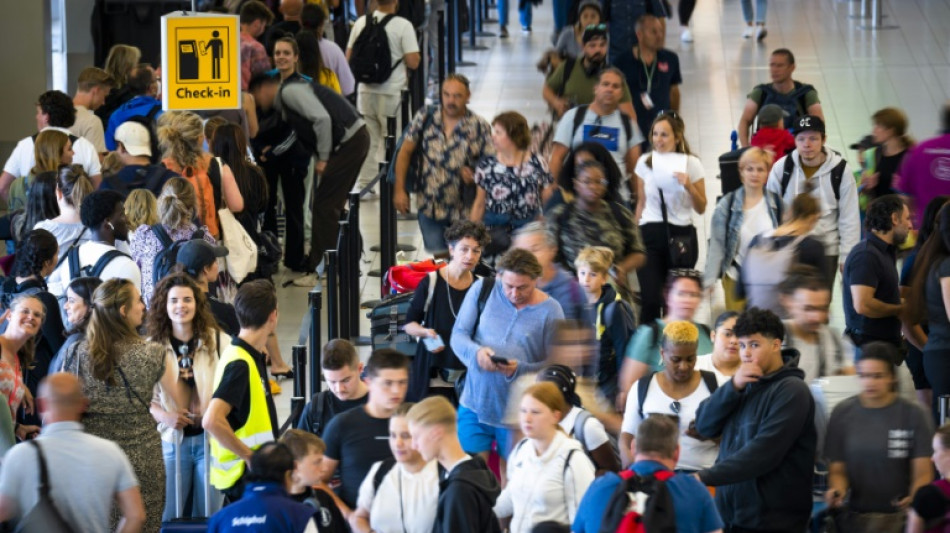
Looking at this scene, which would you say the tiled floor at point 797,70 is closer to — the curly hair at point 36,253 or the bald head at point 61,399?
the curly hair at point 36,253

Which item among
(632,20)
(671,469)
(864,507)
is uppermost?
(632,20)

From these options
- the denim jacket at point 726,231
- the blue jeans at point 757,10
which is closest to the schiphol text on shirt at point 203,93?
Result: the denim jacket at point 726,231

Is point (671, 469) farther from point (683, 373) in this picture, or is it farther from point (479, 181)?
point (479, 181)

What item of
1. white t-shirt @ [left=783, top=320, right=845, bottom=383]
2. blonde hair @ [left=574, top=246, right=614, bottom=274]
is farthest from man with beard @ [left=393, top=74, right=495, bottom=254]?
white t-shirt @ [left=783, top=320, right=845, bottom=383]

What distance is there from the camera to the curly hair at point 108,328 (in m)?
7.52


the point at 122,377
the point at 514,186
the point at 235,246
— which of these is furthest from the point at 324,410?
the point at 514,186

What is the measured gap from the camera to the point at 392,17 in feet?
51.2

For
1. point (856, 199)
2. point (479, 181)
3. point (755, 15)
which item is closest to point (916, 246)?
point (856, 199)

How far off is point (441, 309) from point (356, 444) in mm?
2026

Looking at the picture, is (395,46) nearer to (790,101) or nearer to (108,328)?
(790,101)

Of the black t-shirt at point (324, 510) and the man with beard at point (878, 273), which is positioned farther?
the man with beard at point (878, 273)

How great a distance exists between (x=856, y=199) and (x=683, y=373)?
3.62m

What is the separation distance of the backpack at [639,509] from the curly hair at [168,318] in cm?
260

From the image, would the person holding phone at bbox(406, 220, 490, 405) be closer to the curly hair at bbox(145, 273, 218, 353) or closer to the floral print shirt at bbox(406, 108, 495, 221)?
the curly hair at bbox(145, 273, 218, 353)
